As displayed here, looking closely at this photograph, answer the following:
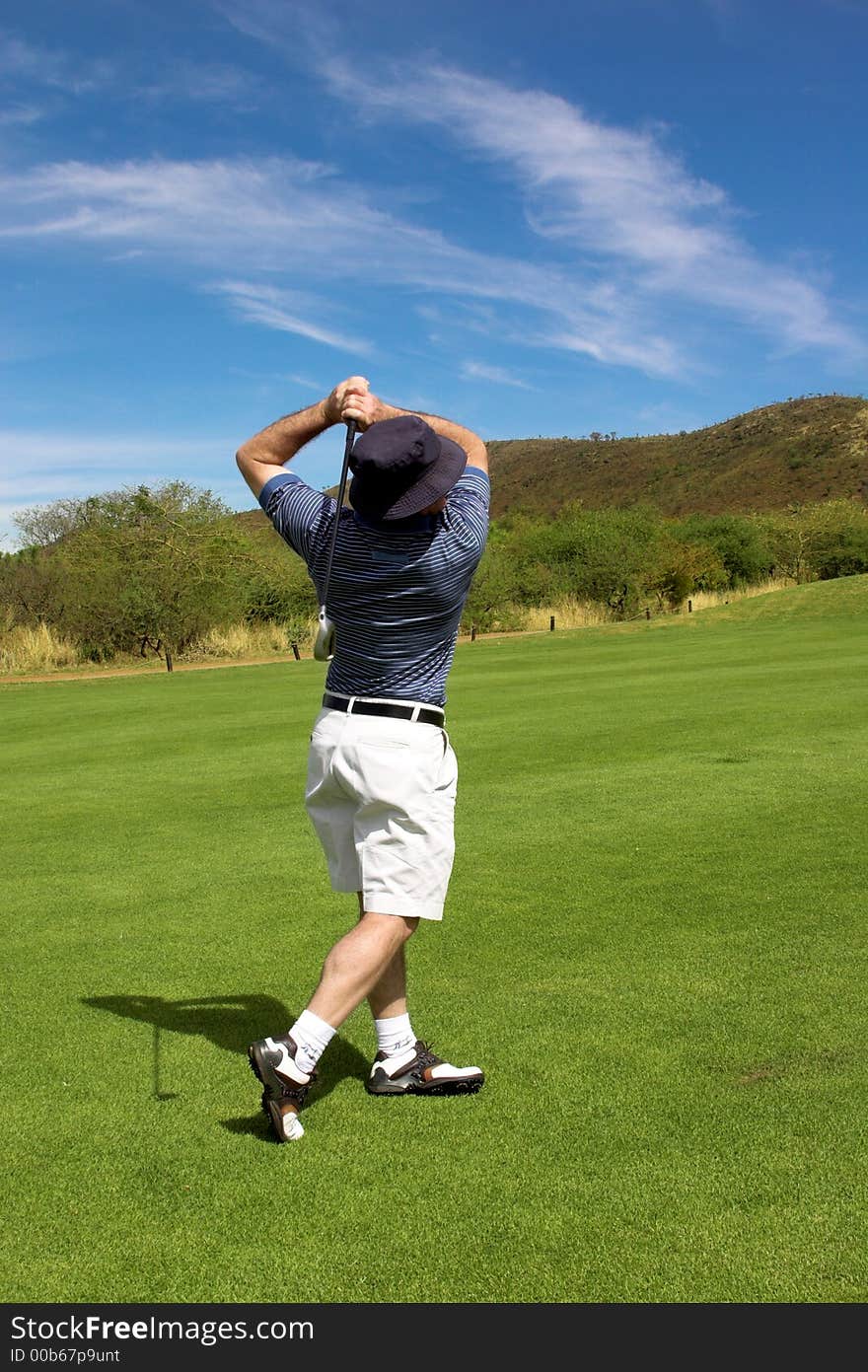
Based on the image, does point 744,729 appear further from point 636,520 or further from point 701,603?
point 636,520

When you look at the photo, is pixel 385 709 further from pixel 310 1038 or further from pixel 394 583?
pixel 310 1038

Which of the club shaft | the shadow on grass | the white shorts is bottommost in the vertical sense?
the shadow on grass

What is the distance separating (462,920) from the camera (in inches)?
237

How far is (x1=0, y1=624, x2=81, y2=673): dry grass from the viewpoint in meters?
31.5

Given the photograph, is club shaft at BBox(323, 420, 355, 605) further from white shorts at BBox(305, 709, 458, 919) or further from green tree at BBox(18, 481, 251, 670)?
green tree at BBox(18, 481, 251, 670)

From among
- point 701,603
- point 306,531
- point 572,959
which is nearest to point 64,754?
point 572,959

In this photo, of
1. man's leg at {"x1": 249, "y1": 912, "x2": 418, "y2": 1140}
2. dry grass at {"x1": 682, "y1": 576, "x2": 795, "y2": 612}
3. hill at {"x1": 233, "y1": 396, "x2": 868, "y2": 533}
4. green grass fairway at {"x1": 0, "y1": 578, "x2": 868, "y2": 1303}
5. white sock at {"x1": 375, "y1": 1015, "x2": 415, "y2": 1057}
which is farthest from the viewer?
hill at {"x1": 233, "y1": 396, "x2": 868, "y2": 533}

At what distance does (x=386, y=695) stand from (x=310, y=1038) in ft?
3.46

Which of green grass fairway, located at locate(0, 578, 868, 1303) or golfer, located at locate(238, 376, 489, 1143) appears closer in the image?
green grass fairway, located at locate(0, 578, 868, 1303)

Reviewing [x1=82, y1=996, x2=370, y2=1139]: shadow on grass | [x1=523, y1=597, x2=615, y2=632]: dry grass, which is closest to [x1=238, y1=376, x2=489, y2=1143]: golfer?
[x1=82, y1=996, x2=370, y2=1139]: shadow on grass

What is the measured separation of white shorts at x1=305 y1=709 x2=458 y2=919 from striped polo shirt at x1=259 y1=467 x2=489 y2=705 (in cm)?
14

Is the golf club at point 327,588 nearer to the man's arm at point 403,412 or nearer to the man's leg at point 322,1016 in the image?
the man's arm at point 403,412

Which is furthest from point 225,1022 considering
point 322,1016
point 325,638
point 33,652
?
point 33,652

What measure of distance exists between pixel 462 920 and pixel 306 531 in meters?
2.69
